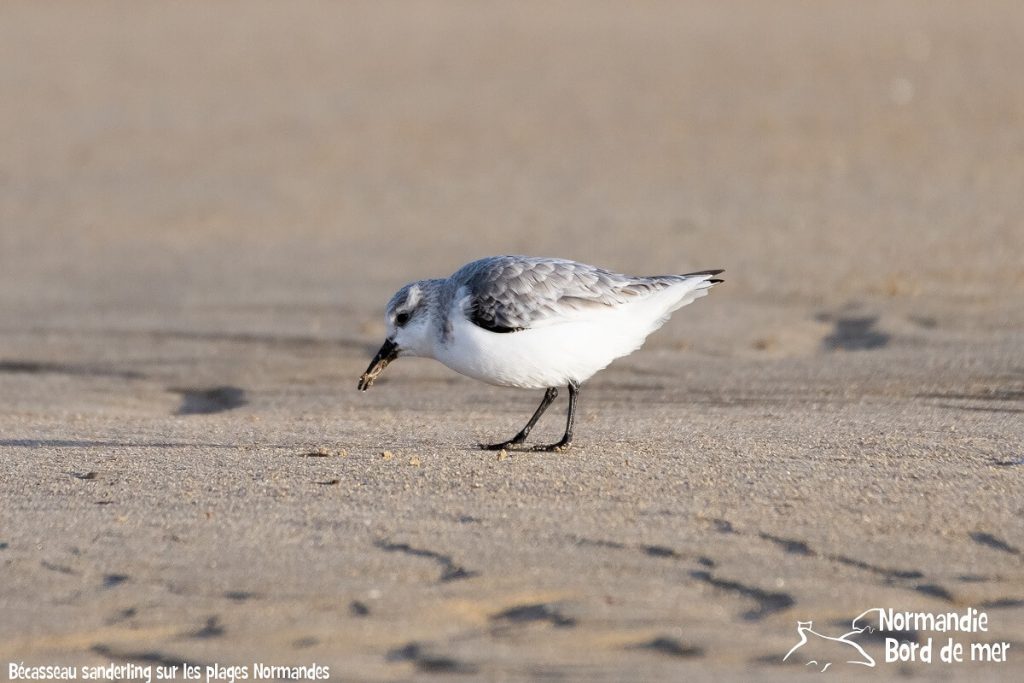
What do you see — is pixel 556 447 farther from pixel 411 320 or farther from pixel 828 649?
pixel 828 649

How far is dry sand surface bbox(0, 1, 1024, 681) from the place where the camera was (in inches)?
185

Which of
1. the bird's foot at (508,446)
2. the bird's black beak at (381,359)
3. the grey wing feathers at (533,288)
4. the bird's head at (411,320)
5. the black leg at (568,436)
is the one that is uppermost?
the grey wing feathers at (533,288)

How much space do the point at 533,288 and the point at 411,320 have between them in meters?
0.59

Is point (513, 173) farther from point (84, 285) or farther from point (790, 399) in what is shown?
point (790, 399)

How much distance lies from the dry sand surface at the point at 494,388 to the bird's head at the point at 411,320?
49 centimetres

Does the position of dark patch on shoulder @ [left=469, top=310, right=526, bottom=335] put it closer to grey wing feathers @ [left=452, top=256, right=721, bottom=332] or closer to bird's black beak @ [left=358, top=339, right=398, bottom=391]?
grey wing feathers @ [left=452, top=256, right=721, bottom=332]

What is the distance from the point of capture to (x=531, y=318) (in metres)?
6.14

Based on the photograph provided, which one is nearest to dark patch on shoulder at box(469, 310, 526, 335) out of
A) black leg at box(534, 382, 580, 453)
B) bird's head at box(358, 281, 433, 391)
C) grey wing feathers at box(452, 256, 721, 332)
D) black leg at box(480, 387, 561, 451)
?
grey wing feathers at box(452, 256, 721, 332)

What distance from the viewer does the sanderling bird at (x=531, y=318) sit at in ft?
20.1

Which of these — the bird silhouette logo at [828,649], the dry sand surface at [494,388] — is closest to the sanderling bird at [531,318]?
the dry sand surface at [494,388]

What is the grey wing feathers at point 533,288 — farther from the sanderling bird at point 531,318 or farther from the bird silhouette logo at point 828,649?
the bird silhouette logo at point 828,649

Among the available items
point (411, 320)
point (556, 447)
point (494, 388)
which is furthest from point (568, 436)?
point (494, 388)

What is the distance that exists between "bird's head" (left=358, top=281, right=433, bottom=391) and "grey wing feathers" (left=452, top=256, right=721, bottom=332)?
0.57 ft

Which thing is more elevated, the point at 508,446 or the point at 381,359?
the point at 381,359
